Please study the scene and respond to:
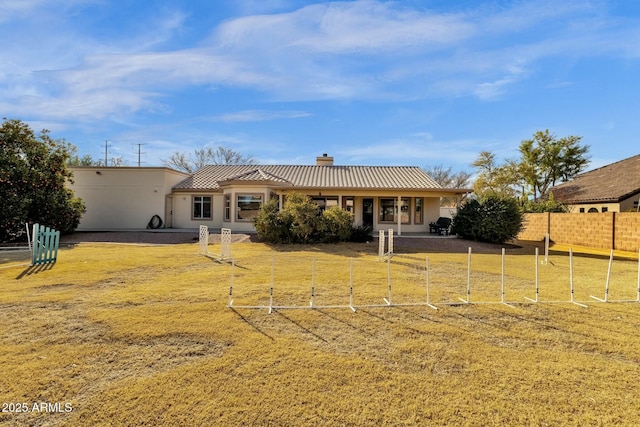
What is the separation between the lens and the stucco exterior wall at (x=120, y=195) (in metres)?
21.1

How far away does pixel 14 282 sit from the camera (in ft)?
23.5

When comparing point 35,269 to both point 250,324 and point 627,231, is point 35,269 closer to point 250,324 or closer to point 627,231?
point 250,324

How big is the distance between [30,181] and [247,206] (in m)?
10.1

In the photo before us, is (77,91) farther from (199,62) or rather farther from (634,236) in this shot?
(634,236)

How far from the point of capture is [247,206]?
19.2 metres

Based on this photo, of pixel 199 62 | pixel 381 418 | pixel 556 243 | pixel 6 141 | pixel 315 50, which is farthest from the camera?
pixel 556 243

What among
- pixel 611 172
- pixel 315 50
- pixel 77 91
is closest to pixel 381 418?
pixel 315 50

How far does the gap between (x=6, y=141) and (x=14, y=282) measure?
12405 mm

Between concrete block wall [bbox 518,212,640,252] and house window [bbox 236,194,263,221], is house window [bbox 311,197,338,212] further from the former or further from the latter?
concrete block wall [bbox 518,212,640,252]

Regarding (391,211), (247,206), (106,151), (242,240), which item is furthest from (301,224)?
(106,151)

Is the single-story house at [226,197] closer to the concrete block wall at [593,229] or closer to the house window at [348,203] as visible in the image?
the house window at [348,203]

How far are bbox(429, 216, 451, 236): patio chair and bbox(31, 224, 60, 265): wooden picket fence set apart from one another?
17.4 m

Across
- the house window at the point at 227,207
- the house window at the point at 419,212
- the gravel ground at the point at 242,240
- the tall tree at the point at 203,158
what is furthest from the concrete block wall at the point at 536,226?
the tall tree at the point at 203,158

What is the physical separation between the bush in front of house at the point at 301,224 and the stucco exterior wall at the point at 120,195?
9604 mm
